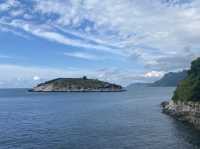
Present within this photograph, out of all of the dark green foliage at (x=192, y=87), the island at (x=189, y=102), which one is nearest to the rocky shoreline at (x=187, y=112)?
the island at (x=189, y=102)

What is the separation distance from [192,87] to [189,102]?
7989 mm

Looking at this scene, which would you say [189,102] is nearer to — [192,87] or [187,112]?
[187,112]

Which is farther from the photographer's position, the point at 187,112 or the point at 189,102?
the point at 187,112

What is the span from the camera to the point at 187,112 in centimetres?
13662

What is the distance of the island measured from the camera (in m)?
126

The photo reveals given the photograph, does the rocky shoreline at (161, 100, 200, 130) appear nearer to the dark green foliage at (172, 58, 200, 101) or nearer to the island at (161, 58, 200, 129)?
the island at (161, 58, 200, 129)

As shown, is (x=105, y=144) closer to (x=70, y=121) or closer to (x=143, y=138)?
(x=143, y=138)

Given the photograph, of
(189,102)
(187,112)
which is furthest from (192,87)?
(187,112)

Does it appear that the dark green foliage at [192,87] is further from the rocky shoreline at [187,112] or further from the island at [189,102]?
the rocky shoreline at [187,112]

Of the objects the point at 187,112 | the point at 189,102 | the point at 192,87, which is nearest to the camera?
the point at 189,102

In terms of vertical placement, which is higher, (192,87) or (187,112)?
(192,87)

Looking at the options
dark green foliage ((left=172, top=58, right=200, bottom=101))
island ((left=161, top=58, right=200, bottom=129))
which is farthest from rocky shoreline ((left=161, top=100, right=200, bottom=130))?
dark green foliage ((left=172, top=58, right=200, bottom=101))

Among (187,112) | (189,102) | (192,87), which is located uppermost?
(192,87)

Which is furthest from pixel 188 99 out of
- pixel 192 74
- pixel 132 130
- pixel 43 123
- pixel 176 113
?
pixel 43 123
